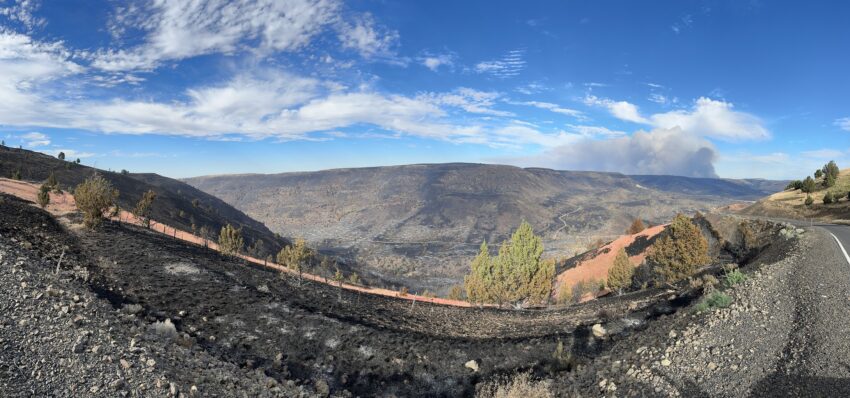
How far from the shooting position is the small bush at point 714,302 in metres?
13.5

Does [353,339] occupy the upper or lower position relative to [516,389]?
lower

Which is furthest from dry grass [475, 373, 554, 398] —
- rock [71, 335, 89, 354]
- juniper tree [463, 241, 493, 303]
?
juniper tree [463, 241, 493, 303]

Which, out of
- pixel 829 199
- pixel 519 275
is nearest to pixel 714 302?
pixel 519 275

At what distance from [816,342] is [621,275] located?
31.4 meters

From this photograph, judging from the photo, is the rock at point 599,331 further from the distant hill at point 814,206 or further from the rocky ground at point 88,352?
the distant hill at point 814,206

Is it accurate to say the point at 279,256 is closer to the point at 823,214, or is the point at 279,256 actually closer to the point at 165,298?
the point at 165,298

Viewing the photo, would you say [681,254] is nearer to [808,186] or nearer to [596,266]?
[596,266]

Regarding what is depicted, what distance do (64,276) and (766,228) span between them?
173ft

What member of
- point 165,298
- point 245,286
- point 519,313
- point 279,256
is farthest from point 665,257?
point 279,256

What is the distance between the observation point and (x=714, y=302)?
13.9m

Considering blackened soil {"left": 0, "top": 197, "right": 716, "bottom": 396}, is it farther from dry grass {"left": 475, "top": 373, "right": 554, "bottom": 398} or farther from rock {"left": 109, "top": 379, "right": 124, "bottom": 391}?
rock {"left": 109, "top": 379, "right": 124, "bottom": 391}

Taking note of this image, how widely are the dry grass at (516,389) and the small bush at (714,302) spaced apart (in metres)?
6.59

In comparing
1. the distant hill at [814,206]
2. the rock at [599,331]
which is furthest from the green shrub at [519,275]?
the distant hill at [814,206]

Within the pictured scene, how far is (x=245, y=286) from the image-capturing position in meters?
21.2
